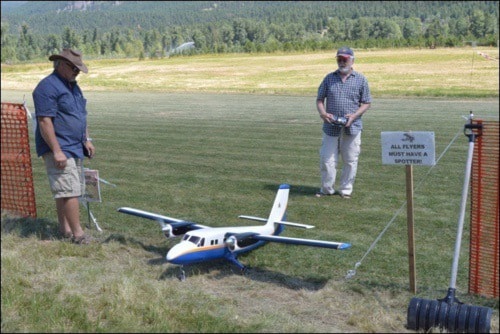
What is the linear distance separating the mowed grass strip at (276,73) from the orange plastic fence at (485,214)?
41.1 feet

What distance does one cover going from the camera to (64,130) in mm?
6879

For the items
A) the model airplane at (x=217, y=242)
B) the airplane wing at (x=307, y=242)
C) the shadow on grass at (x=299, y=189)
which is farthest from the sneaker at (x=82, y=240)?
the shadow on grass at (x=299, y=189)

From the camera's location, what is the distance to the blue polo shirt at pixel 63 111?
662cm

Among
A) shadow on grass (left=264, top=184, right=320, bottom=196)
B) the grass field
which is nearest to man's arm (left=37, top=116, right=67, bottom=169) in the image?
the grass field

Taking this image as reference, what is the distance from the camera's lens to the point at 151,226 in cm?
809

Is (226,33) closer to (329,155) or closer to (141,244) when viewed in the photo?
(329,155)

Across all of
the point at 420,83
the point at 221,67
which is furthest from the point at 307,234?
the point at 221,67

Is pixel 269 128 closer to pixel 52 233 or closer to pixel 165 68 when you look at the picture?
pixel 52 233

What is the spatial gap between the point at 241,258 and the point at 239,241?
31cm

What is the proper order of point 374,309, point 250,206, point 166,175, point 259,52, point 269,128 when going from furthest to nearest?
point 259,52 → point 269,128 → point 166,175 → point 250,206 → point 374,309

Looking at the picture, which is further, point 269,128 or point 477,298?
point 269,128

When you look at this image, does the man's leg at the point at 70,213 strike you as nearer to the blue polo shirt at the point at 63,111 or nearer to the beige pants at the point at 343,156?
the blue polo shirt at the point at 63,111

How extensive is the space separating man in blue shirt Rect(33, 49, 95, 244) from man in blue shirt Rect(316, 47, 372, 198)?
3.71 m

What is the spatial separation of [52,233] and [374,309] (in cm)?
426
